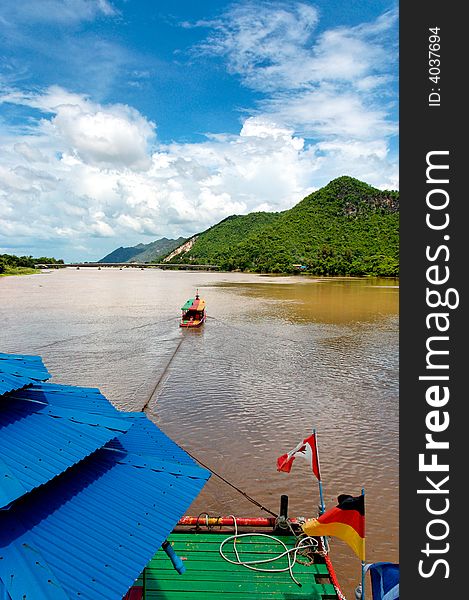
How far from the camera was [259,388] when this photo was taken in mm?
20531

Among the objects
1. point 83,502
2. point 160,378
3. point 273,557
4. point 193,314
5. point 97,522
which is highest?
point 83,502

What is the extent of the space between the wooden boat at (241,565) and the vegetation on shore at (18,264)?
13355cm

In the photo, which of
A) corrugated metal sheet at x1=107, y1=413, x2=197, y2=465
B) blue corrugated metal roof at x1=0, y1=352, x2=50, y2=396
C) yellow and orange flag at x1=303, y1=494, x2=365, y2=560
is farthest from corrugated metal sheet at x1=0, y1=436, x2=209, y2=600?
yellow and orange flag at x1=303, y1=494, x2=365, y2=560

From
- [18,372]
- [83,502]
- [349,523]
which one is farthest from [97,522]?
[349,523]

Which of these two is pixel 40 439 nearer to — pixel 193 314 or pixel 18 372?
pixel 18 372

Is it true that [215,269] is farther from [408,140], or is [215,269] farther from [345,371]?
[408,140]

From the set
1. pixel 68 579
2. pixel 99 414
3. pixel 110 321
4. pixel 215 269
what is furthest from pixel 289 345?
pixel 215 269

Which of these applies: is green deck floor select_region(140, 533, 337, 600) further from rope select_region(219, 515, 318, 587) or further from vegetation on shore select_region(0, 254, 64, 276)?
vegetation on shore select_region(0, 254, 64, 276)

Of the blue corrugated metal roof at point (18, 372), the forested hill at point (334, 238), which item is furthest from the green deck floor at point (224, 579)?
the forested hill at point (334, 238)

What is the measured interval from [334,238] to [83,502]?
161272 mm

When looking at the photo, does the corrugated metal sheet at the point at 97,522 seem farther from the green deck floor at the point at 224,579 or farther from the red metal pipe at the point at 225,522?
the red metal pipe at the point at 225,522

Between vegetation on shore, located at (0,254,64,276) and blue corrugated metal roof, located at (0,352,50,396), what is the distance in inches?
5253

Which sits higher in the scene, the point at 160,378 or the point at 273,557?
the point at 160,378

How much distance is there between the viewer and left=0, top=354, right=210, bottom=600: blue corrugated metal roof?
3889 mm
